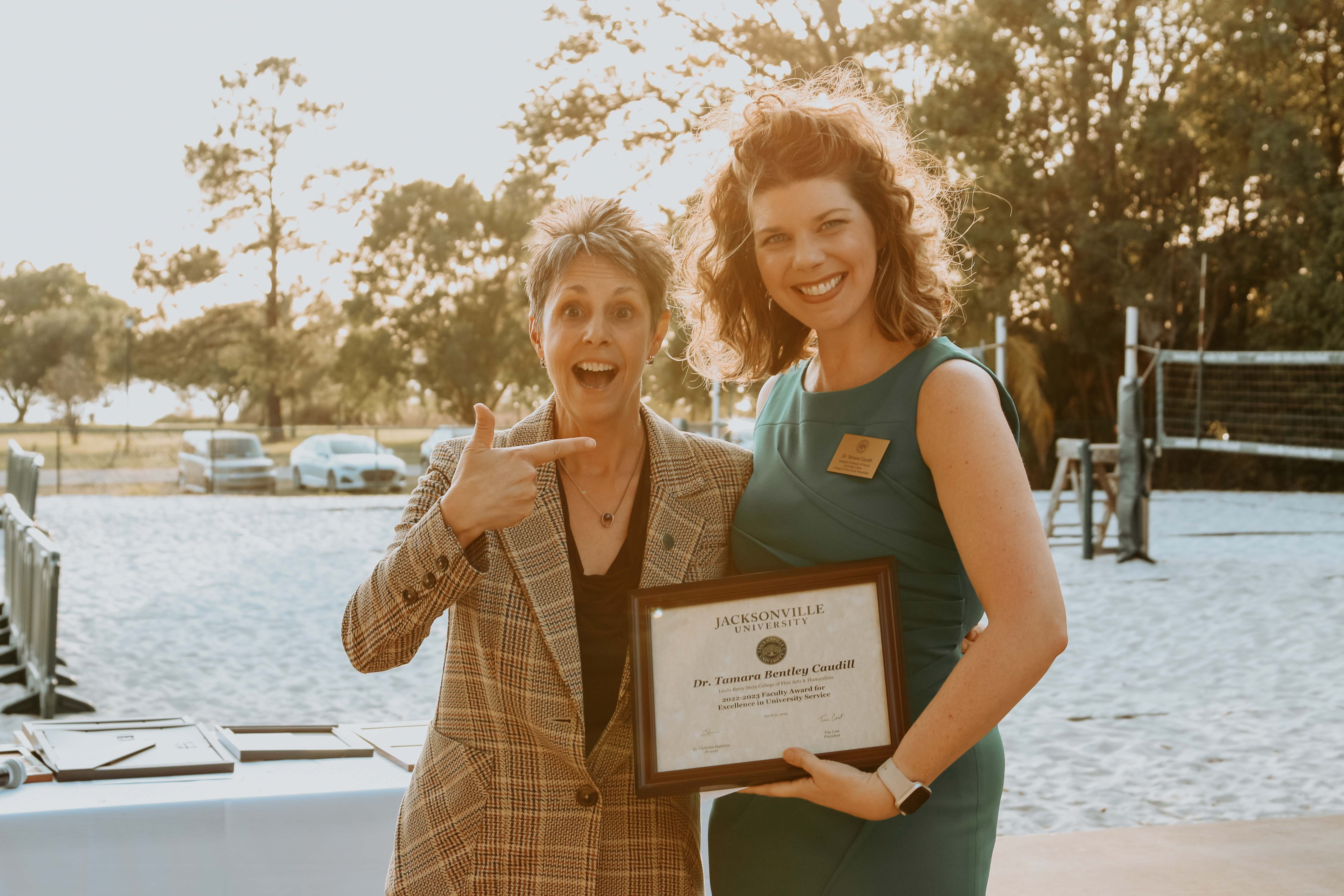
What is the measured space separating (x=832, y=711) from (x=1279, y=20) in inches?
1205

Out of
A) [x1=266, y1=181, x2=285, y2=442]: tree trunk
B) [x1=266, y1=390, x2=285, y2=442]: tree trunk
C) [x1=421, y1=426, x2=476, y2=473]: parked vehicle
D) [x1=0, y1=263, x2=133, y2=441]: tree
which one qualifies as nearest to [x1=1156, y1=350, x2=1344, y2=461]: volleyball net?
[x1=421, y1=426, x2=476, y2=473]: parked vehicle

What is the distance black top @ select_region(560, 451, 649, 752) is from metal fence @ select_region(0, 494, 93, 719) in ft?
18.2

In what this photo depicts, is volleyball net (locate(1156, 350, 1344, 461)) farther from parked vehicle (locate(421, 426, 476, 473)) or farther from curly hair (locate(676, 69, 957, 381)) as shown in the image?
curly hair (locate(676, 69, 957, 381))

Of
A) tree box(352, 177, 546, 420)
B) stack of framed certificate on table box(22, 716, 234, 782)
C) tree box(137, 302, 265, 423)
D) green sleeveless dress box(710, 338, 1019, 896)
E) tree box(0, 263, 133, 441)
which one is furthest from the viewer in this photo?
tree box(0, 263, 133, 441)

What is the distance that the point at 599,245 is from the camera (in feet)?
7.11

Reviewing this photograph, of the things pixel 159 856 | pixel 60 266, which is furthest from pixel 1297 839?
pixel 60 266

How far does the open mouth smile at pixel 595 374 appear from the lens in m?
2.16

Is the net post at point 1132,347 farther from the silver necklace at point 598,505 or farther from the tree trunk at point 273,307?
the tree trunk at point 273,307

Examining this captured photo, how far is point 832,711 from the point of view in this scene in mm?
1835

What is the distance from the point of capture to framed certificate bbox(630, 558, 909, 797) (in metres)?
1.83

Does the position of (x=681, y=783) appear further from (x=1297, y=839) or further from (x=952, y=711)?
(x=1297, y=839)

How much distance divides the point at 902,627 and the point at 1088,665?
805 centimetres

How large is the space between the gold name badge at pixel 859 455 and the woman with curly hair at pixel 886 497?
1 cm

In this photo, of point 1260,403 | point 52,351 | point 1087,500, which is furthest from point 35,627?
point 52,351
